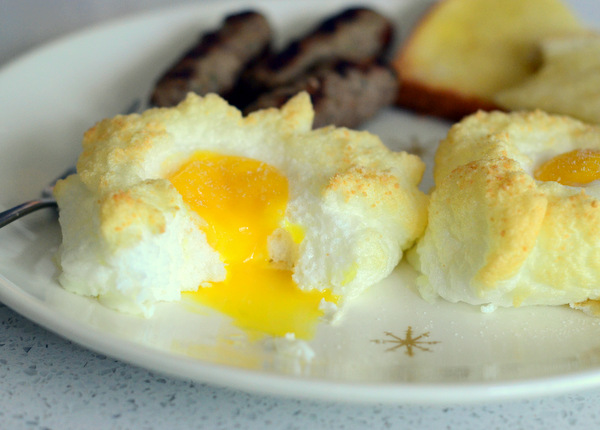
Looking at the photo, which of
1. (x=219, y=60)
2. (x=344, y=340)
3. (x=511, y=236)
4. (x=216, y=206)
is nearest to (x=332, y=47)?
(x=219, y=60)

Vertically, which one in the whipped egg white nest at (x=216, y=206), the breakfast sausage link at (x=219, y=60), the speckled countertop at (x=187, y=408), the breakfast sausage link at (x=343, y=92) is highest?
the breakfast sausage link at (x=219, y=60)

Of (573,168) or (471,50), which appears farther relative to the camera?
(471,50)

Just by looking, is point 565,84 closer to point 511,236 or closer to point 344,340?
point 511,236

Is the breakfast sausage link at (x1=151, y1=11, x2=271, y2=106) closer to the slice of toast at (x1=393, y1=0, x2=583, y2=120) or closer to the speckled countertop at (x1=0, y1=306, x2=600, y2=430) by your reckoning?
the slice of toast at (x1=393, y1=0, x2=583, y2=120)

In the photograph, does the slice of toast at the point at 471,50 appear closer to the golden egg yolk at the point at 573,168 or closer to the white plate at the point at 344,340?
the golden egg yolk at the point at 573,168

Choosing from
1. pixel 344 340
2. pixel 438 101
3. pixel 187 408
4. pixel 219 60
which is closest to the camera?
pixel 187 408

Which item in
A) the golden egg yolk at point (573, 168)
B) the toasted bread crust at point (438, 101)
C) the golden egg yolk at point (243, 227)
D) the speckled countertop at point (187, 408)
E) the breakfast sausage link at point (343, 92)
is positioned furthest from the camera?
the toasted bread crust at point (438, 101)

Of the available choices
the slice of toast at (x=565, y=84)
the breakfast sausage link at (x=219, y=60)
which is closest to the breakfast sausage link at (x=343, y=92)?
the breakfast sausage link at (x=219, y=60)
